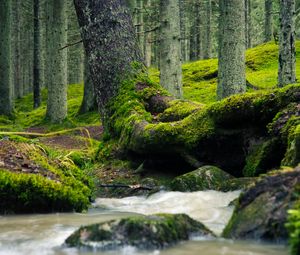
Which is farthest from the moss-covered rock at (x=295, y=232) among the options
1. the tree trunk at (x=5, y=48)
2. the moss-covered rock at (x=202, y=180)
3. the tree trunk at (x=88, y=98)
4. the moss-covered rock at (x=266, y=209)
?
the tree trunk at (x=5, y=48)

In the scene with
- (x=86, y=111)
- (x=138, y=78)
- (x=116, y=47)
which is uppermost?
(x=116, y=47)

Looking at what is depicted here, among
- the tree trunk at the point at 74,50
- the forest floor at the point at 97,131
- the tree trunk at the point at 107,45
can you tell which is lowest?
the forest floor at the point at 97,131

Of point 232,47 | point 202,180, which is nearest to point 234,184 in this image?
point 202,180

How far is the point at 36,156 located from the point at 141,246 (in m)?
2.75

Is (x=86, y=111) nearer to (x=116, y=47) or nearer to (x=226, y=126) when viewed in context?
(x=116, y=47)

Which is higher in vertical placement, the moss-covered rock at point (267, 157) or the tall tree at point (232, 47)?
the tall tree at point (232, 47)

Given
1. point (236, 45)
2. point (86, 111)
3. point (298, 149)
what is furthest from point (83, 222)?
point (86, 111)

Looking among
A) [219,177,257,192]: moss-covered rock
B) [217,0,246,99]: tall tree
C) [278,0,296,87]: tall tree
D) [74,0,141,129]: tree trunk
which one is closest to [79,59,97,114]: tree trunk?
[217,0,246,99]: tall tree

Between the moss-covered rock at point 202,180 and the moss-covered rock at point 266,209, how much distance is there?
183 centimetres

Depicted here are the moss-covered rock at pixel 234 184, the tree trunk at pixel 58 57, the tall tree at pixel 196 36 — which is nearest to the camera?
the moss-covered rock at pixel 234 184

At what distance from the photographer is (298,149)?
4.04 meters

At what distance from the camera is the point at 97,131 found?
1378cm

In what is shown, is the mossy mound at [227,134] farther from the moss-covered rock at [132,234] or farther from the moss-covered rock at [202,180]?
the moss-covered rock at [132,234]

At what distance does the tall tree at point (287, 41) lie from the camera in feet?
31.9
